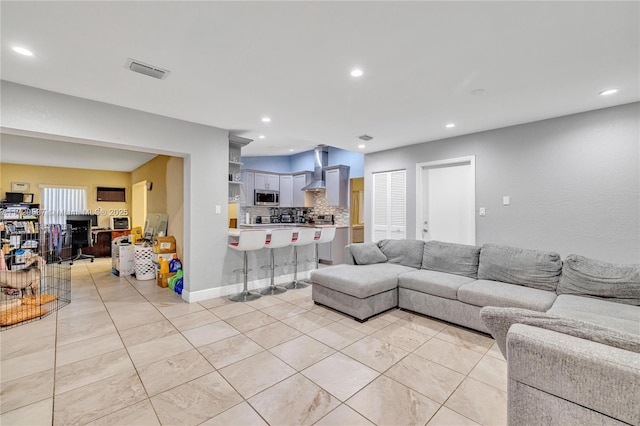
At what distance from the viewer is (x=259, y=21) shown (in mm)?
1818

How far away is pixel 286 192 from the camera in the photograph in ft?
25.1

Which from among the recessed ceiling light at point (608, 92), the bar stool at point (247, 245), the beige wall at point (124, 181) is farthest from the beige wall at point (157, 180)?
the recessed ceiling light at point (608, 92)

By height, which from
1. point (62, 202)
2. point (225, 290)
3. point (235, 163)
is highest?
point (235, 163)

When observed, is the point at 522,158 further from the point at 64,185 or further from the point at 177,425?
the point at 64,185

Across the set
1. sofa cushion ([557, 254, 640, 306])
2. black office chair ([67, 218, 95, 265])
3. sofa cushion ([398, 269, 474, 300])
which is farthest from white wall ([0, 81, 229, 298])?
black office chair ([67, 218, 95, 265])

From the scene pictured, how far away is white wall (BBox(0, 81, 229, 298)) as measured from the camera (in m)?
2.75

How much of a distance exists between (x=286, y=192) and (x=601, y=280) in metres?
6.28

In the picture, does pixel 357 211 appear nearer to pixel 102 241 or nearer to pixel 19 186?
pixel 102 241

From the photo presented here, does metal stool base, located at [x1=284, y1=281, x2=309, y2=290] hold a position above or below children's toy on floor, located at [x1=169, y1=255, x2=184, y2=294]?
below

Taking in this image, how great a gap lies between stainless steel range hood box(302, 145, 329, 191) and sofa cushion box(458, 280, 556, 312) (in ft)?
14.6

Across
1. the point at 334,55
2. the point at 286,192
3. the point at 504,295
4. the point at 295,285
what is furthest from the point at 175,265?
the point at 504,295

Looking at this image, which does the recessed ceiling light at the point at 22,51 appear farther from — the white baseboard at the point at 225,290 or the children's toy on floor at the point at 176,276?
the children's toy on floor at the point at 176,276

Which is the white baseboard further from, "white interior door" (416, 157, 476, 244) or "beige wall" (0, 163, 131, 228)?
"beige wall" (0, 163, 131, 228)

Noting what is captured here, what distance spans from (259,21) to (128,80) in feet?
5.33
